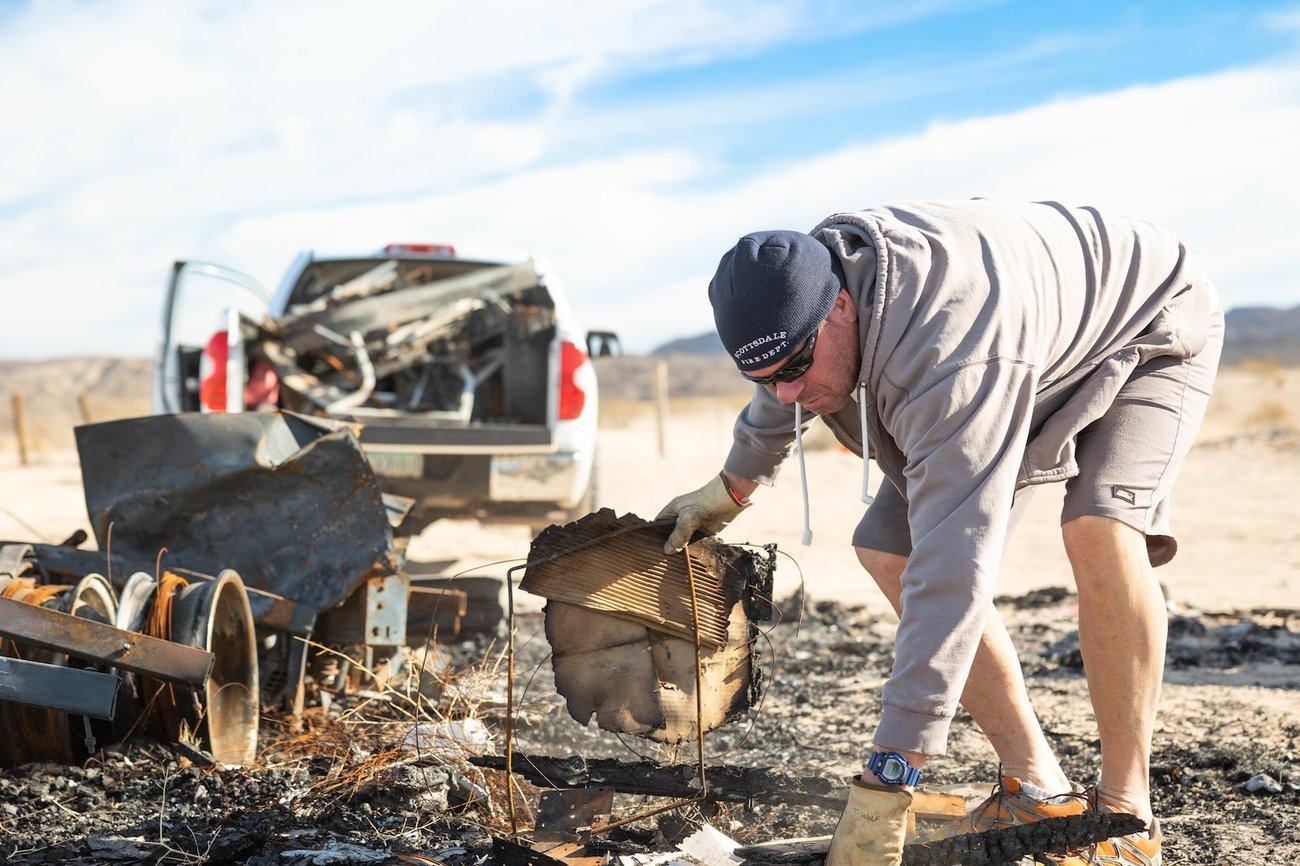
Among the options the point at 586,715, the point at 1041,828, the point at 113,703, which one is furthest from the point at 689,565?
the point at 113,703

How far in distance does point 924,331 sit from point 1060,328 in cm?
38

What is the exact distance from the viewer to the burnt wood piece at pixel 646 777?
280 centimetres

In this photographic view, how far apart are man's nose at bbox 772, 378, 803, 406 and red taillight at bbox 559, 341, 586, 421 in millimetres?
4766

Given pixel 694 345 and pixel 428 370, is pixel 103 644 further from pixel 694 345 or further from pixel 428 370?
pixel 694 345

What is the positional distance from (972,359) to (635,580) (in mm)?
1098

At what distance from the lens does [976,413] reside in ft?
7.20

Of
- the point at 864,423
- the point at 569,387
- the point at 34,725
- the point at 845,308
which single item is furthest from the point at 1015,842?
the point at 569,387

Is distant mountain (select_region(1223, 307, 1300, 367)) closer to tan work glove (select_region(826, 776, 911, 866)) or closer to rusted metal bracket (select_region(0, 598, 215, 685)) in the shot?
tan work glove (select_region(826, 776, 911, 866))

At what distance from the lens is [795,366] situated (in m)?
2.45

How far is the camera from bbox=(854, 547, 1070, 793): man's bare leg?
279cm

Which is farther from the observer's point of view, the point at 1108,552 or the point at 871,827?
the point at 1108,552

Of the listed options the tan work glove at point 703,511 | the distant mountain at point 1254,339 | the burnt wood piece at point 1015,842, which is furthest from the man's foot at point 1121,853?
the distant mountain at point 1254,339

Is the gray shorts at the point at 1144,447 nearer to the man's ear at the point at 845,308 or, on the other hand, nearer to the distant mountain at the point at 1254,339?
the man's ear at the point at 845,308

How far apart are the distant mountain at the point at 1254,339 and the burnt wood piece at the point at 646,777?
4052 cm
